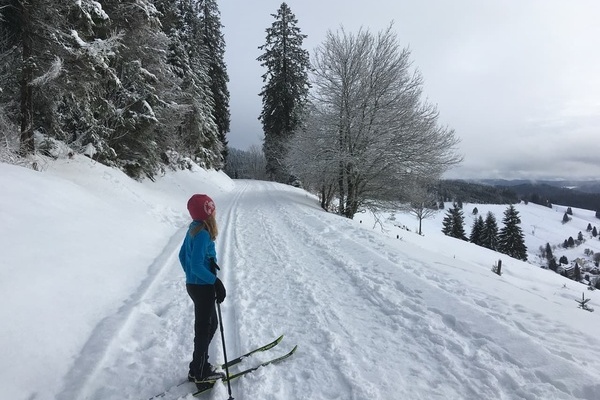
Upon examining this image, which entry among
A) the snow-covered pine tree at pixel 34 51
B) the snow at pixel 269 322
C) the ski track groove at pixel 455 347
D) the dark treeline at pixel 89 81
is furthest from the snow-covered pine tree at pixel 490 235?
the snow-covered pine tree at pixel 34 51

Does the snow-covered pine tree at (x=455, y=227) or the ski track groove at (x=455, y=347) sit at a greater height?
the ski track groove at (x=455, y=347)

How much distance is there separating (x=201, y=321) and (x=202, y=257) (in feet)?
2.26

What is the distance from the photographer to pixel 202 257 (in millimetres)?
3107

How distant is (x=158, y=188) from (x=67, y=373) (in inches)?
525

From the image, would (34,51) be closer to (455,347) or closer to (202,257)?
(202,257)

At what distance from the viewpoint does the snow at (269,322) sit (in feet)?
10.3

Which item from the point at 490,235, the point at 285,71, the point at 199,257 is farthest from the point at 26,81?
the point at 490,235

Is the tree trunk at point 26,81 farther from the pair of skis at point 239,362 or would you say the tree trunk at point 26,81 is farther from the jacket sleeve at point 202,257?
the pair of skis at point 239,362

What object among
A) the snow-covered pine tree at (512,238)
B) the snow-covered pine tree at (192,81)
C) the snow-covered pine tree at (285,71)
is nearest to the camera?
the snow-covered pine tree at (192,81)

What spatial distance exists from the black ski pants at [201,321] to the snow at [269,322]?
0.71 ft

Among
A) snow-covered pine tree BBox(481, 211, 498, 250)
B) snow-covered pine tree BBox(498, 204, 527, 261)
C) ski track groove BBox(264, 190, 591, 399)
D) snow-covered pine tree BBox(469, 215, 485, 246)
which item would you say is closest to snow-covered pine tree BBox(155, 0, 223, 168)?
ski track groove BBox(264, 190, 591, 399)

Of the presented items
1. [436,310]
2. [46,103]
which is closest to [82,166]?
[46,103]

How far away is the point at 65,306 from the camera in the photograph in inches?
162

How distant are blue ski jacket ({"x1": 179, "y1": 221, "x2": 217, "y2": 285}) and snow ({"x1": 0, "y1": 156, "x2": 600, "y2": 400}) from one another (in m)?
1.08
